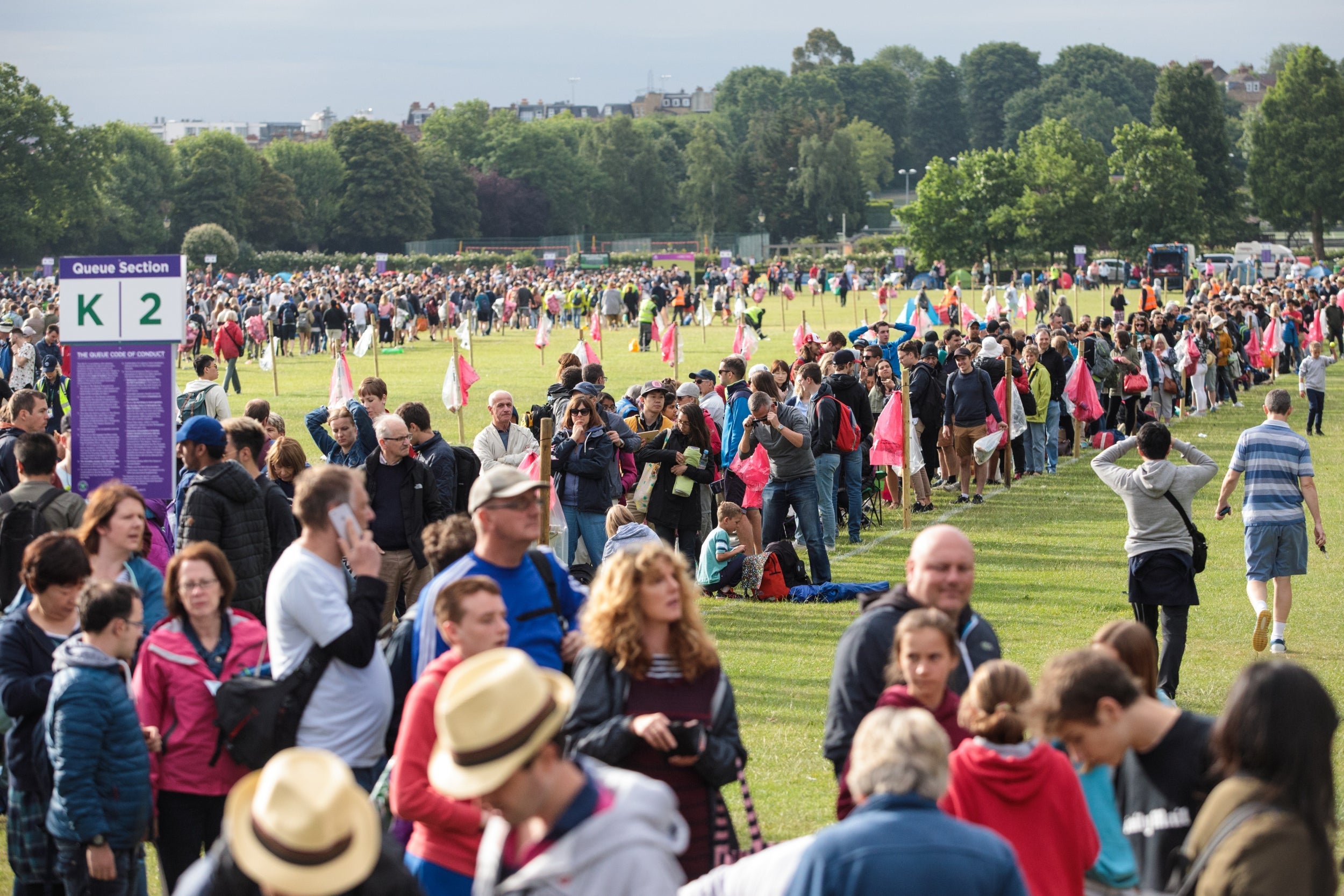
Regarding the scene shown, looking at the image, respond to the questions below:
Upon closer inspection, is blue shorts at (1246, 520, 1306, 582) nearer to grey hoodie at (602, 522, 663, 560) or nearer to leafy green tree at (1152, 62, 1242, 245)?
grey hoodie at (602, 522, 663, 560)

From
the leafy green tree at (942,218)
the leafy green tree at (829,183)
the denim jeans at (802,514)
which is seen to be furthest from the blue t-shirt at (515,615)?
the leafy green tree at (829,183)

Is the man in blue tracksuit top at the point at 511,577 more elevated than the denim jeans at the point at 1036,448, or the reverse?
the man in blue tracksuit top at the point at 511,577

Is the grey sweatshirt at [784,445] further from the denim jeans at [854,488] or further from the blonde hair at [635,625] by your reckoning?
the blonde hair at [635,625]

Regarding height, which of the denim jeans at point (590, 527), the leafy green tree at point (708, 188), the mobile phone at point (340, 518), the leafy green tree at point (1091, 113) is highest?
the leafy green tree at point (1091, 113)

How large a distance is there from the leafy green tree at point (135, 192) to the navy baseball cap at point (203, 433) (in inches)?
Result: 3923

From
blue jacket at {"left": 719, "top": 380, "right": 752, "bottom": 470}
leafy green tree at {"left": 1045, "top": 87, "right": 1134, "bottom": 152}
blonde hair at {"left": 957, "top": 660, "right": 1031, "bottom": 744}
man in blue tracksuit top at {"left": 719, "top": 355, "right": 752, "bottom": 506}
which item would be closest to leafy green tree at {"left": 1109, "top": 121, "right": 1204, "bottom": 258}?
man in blue tracksuit top at {"left": 719, "top": 355, "right": 752, "bottom": 506}

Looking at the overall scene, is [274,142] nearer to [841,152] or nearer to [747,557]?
[841,152]

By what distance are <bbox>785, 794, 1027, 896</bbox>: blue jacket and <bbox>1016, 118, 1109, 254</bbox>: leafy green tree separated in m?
82.6

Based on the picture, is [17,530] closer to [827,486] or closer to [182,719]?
[182,719]

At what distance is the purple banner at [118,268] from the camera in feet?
28.4

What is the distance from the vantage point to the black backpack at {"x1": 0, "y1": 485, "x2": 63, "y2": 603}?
24.8 feet

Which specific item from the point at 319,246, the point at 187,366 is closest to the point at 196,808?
the point at 187,366

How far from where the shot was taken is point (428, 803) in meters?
4.50

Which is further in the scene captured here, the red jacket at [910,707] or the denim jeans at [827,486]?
the denim jeans at [827,486]
